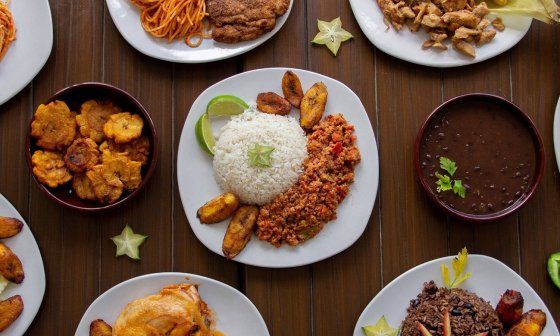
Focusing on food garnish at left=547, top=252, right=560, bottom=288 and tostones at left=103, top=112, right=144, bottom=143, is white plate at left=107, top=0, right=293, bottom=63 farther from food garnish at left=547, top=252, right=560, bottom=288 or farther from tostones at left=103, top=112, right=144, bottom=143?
food garnish at left=547, top=252, right=560, bottom=288

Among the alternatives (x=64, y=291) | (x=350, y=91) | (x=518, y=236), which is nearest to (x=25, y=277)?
(x=64, y=291)

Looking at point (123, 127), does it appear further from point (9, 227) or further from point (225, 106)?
point (9, 227)

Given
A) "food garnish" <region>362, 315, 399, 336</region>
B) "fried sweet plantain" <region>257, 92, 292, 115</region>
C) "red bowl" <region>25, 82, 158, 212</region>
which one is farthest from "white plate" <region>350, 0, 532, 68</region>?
"food garnish" <region>362, 315, 399, 336</region>

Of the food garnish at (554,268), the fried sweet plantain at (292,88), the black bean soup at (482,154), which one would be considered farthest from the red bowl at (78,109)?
the food garnish at (554,268)

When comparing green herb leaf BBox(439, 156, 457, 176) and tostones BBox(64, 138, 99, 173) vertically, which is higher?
tostones BBox(64, 138, 99, 173)

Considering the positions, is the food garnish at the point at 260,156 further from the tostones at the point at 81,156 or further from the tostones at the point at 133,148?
the tostones at the point at 81,156

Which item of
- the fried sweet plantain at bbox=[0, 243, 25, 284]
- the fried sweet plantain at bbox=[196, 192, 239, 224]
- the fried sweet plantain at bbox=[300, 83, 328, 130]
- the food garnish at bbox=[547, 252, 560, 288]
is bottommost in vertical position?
the food garnish at bbox=[547, 252, 560, 288]

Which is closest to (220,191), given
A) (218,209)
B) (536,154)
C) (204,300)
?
(218,209)

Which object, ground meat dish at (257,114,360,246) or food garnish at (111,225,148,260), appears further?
food garnish at (111,225,148,260)

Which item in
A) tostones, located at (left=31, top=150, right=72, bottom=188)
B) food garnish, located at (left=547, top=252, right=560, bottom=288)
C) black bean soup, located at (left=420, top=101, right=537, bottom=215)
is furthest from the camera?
food garnish, located at (left=547, top=252, right=560, bottom=288)
